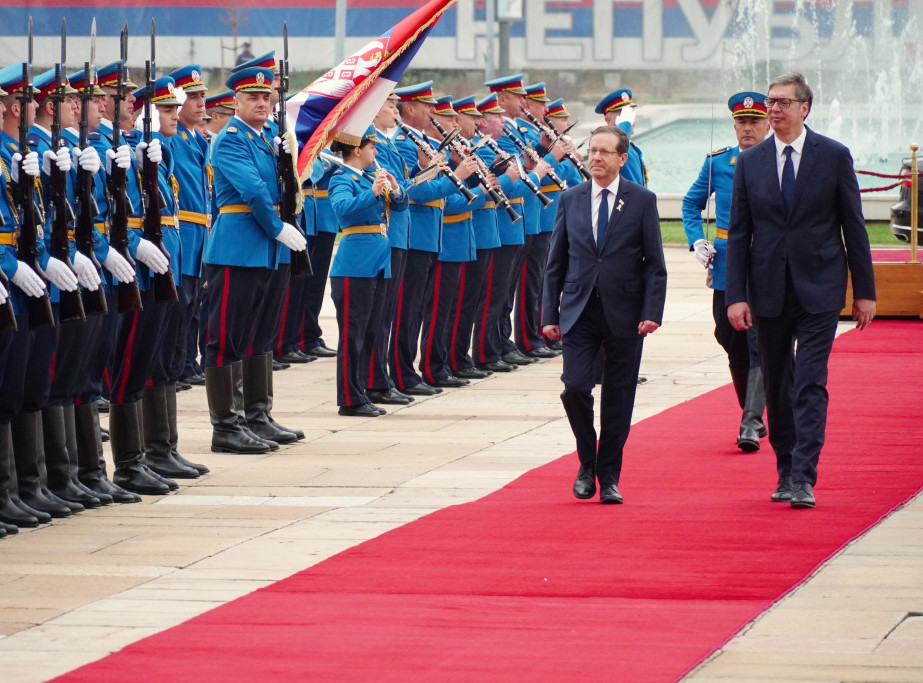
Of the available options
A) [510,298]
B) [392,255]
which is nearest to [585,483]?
[392,255]

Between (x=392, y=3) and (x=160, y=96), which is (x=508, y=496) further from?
(x=392, y=3)

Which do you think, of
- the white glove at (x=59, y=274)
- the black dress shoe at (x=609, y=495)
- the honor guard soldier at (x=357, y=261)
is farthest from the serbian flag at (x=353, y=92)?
the black dress shoe at (x=609, y=495)

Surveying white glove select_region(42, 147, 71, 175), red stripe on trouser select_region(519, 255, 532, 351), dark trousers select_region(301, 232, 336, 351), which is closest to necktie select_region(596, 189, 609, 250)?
white glove select_region(42, 147, 71, 175)

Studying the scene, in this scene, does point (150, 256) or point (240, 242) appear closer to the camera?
point (150, 256)

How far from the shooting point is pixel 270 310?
9492mm

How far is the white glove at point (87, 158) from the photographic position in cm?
746

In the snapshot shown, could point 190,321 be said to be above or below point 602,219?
below

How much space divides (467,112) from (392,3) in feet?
63.5

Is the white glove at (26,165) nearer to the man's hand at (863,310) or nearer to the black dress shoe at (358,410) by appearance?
the man's hand at (863,310)

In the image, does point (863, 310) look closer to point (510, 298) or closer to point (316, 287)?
point (510, 298)

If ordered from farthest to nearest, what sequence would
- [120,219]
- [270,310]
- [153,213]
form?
[270,310]
[153,213]
[120,219]

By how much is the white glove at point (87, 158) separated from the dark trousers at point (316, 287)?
217 inches

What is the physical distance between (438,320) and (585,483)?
4.26 meters

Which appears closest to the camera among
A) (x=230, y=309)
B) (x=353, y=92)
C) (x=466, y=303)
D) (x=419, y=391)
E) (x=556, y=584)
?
(x=556, y=584)
